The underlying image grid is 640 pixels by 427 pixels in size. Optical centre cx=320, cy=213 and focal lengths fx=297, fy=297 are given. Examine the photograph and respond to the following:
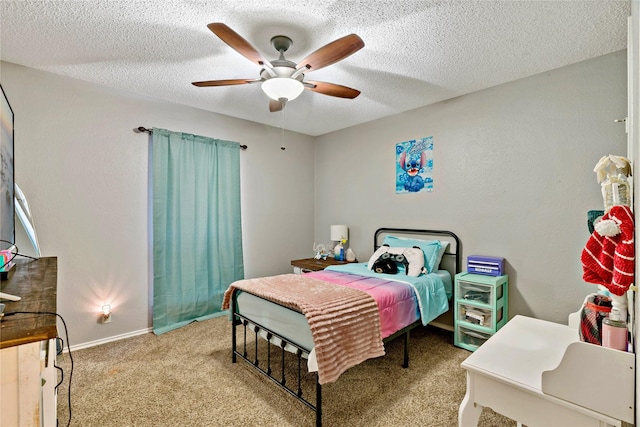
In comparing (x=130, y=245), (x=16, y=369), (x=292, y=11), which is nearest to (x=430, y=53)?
(x=292, y=11)

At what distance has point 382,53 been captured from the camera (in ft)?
7.54

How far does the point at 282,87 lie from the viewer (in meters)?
2.09

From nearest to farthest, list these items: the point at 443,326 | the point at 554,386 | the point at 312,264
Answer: the point at 554,386, the point at 443,326, the point at 312,264

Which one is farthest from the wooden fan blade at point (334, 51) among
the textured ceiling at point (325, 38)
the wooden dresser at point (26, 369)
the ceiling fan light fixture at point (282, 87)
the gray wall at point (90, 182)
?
the gray wall at point (90, 182)

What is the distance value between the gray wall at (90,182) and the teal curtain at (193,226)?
5.7 inches

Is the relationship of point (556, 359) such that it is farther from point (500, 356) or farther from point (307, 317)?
point (307, 317)

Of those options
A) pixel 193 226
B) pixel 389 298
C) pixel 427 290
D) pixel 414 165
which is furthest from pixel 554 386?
pixel 193 226

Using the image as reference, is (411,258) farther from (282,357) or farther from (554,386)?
(554,386)

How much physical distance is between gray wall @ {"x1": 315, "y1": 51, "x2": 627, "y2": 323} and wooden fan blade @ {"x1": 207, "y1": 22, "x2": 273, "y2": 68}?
88.9 inches

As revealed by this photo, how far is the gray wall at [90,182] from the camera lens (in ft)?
8.52

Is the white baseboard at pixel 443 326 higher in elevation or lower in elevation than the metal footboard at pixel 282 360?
lower

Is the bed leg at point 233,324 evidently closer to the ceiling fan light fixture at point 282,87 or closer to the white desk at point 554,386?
the ceiling fan light fixture at point 282,87

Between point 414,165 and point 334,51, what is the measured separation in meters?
2.12

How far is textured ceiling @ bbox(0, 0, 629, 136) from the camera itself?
71.5 inches
